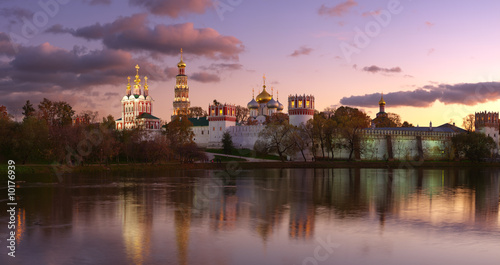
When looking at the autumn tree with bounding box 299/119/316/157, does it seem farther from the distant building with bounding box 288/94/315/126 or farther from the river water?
the river water

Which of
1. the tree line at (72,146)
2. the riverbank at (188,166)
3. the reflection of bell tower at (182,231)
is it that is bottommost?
the reflection of bell tower at (182,231)

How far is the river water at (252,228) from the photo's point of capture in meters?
12.5

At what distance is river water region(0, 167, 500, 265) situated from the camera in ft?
41.0

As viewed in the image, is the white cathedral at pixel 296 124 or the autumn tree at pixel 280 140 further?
the white cathedral at pixel 296 124

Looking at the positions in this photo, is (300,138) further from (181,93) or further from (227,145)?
(181,93)

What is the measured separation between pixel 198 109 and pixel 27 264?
402 feet

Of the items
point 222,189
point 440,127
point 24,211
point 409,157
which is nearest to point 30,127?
point 222,189

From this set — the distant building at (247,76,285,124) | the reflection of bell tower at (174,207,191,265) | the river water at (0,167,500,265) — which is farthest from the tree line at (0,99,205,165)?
the distant building at (247,76,285,124)

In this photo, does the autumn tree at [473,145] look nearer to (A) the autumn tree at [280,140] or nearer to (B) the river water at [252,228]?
(A) the autumn tree at [280,140]

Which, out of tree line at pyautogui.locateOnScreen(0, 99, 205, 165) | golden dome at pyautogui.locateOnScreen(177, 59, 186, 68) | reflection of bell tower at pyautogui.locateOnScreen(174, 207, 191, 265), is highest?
golden dome at pyautogui.locateOnScreen(177, 59, 186, 68)

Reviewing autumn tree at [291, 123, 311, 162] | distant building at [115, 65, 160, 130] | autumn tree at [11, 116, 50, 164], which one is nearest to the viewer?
autumn tree at [11, 116, 50, 164]

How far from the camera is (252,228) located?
16.2 meters

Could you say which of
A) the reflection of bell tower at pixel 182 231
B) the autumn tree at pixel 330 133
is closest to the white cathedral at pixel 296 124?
the autumn tree at pixel 330 133

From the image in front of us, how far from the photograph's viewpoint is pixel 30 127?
154 ft
